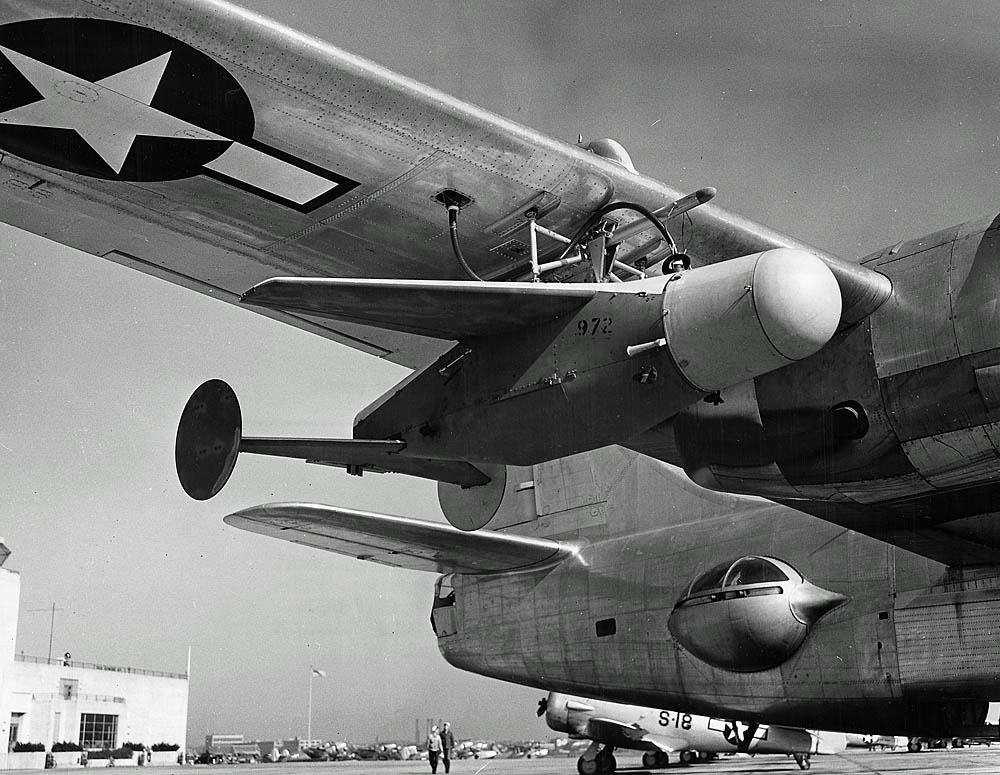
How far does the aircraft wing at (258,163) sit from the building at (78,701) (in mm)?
30290

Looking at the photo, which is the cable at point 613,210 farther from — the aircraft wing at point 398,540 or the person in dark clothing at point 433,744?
the person in dark clothing at point 433,744

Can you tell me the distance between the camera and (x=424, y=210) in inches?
241

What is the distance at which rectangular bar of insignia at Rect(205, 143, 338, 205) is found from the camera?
5609 mm

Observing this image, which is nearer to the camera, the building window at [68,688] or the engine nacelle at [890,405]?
the engine nacelle at [890,405]

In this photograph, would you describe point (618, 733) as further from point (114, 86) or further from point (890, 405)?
point (114, 86)

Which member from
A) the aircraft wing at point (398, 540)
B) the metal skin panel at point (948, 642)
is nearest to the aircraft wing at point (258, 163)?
the aircraft wing at point (398, 540)

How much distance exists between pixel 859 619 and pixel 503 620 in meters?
4.47

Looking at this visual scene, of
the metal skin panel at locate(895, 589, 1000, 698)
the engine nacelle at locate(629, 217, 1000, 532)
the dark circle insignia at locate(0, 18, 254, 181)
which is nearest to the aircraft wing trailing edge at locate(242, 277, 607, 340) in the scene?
the dark circle insignia at locate(0, 18, 254, 181)

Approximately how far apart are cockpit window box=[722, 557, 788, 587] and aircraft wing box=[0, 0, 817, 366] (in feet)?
14.1

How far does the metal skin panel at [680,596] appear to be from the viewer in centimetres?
930

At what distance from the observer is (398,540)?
35.0 feet

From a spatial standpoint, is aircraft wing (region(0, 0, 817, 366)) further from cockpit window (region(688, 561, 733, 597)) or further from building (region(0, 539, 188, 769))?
building (region(0, 539, 188, 769))

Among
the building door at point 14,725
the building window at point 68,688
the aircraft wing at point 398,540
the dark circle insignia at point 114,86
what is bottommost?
the building door at point 14,725

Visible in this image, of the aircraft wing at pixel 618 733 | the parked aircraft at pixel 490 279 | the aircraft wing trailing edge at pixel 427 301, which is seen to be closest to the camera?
the parked aircraft at pixel 490 279
